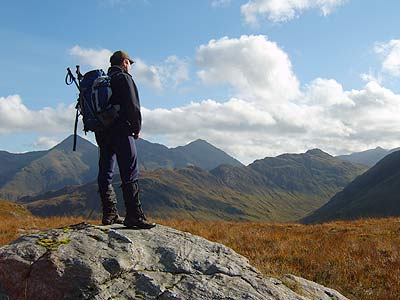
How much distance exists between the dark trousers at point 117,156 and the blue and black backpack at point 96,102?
0.33 metres

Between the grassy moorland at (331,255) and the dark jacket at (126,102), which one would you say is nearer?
the dark jacket at (126,102)

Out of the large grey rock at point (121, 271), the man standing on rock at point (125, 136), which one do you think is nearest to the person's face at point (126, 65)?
the man standing on rock at point (125, 136)

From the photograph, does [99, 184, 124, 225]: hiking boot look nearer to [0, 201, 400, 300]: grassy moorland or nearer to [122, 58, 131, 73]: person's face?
[122, 58, 131, 73]: person's face

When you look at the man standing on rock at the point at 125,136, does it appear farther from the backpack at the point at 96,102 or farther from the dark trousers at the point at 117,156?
the backpack at the point at 96,102

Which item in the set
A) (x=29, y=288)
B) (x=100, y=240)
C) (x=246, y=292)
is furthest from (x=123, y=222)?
(x=246, y=292)

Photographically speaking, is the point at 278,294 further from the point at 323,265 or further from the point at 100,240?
the point at 323,265

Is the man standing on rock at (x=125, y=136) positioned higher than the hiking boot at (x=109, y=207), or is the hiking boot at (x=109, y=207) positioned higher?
the man standing on rock at (x=125, y=136)

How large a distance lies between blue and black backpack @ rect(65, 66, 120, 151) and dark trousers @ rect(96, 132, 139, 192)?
33cm

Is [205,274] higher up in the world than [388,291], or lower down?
higher up

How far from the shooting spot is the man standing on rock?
791cm

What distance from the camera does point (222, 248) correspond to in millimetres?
8234

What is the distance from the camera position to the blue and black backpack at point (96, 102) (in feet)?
25.8

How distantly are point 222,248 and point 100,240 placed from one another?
250cm

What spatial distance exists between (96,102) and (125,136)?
850 millimetres
